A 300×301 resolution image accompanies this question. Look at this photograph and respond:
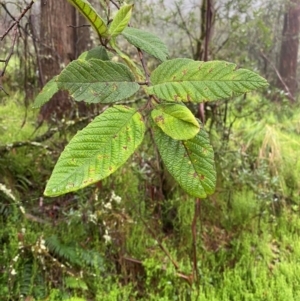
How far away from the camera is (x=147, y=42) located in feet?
2.33

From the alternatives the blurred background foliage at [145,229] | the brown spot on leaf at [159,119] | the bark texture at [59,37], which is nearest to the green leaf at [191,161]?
the brown spot on leaf at [159,119]

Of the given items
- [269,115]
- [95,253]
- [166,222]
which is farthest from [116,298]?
[269,115]

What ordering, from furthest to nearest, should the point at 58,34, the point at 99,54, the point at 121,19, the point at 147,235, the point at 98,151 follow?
the point at 58,34 < the point at 147,235 < the point at 99,54 < the point at 121,19 < the point at 98,151

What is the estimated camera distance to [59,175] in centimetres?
45

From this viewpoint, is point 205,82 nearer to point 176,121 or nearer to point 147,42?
point 176,121

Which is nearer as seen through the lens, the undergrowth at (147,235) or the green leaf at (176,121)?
the green leaf at (176,121)

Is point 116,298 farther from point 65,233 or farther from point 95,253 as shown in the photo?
point 65,233

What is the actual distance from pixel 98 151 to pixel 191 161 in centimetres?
13

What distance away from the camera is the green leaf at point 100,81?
561 millimetres

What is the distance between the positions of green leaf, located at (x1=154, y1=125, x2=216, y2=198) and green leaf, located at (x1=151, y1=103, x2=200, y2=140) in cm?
2

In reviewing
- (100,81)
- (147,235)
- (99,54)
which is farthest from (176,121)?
(147,235)

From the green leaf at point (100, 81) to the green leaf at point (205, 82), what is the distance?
0.14ft

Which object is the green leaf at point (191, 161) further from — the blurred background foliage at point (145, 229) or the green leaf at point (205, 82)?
the blurred background foliage at point (145, 229)

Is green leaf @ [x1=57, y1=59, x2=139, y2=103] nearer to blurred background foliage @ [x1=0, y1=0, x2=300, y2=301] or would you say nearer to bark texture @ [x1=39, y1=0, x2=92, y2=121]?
blurred background foliage @ [x1=0, y1=0, x2=300, y2=301]
